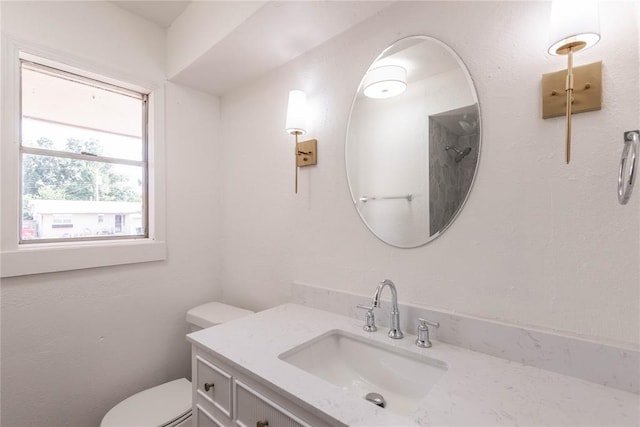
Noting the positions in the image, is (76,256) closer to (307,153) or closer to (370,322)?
(307,153)

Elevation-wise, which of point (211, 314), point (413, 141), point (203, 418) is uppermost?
point (413, 141)

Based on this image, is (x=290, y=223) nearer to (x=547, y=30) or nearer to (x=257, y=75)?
(x=257, y=75)

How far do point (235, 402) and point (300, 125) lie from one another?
116 centimetres

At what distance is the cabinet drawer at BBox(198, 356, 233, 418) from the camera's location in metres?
0.96

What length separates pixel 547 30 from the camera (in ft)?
2.81

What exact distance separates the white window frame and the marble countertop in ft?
2.83

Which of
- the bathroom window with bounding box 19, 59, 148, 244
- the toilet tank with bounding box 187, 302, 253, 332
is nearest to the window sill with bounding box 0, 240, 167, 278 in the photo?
the bathroom window with bounding box 19, 59, 148, 244

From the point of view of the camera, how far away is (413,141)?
1137 mm

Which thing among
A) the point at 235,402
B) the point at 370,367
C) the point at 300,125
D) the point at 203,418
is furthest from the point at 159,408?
the point at 300,125

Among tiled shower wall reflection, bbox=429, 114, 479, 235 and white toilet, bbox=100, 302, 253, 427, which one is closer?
tiled shower wall reflection, bbox=429, 114, 479, 235

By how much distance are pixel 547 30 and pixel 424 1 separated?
0.47 m

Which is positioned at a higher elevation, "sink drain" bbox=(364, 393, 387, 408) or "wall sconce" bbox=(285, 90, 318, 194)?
"wall sconce" bbox=(285, 90, 318, 194)

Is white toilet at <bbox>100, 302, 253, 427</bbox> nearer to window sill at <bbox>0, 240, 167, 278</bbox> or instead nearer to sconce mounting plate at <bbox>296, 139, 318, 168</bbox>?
window sill at <bbox>0, 240, 167, 278</bbox>

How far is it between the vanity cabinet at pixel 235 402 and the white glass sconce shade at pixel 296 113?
1029 millimetres
